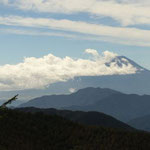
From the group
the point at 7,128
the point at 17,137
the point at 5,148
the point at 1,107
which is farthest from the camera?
the point at 7,128

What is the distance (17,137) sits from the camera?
45.5 meters

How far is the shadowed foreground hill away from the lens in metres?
44.9

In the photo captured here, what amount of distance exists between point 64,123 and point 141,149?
49.8 ft

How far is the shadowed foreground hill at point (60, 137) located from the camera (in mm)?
44856

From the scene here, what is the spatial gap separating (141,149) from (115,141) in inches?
147

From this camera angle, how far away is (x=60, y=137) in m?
49.8

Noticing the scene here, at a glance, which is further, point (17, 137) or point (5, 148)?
point (17, 137)

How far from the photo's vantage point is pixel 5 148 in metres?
37.9

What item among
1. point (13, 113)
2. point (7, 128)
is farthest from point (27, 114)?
point (7, 128)

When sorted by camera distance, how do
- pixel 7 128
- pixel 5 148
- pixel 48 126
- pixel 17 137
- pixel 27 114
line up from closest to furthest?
pixel 5 148, pixel 17 137, pixel 7 128, pixel 48 126, pixel 27 114

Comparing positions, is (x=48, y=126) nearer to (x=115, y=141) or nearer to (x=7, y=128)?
(x=7, y=128)

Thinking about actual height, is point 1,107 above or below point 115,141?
above

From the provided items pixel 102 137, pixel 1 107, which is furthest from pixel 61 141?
pixel 1 107

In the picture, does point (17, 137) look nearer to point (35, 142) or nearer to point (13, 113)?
point (35, 142)
